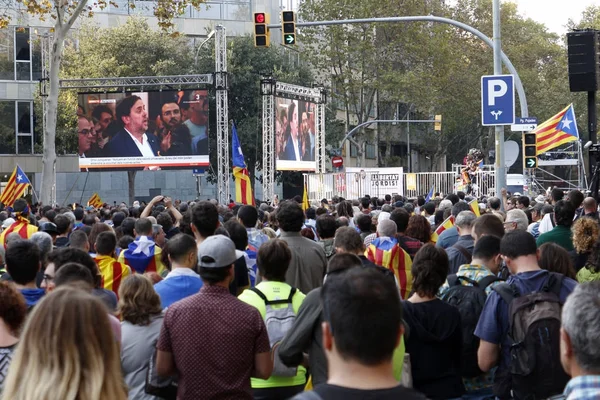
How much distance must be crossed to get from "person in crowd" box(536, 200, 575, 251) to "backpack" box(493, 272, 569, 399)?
4.09 meters

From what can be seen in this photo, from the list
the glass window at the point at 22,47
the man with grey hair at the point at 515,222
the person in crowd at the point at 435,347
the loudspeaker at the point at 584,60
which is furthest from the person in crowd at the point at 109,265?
the glass window at the point at 22,47

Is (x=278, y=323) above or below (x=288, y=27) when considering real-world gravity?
below

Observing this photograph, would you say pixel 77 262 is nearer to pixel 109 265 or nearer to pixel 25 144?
pixel 109 265

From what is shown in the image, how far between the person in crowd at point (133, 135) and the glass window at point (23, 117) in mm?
13495

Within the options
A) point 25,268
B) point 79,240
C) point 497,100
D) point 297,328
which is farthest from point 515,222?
point 497,100

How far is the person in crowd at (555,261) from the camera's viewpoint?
6.32 m

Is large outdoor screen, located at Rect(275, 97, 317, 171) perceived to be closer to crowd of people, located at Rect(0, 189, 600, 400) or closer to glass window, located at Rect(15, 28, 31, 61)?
glass window, located at Rect(15, 28, 31, 61)

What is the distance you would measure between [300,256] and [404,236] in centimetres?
211

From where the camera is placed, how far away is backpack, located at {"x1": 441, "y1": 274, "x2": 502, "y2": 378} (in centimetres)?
609

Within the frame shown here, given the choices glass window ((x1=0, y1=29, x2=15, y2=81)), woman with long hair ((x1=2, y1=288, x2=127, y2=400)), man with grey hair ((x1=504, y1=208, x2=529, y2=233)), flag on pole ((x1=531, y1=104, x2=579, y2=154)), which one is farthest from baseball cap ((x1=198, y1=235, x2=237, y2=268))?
glass window ((x1=0, y1=29, x2=15, y2=81))

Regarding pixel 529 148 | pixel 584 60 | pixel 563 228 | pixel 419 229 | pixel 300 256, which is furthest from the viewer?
pixel 529 148

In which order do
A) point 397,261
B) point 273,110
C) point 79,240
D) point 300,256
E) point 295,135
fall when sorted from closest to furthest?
point 300,256 < point 79,240 < point 397,261 < point 273,110 < point 295,135

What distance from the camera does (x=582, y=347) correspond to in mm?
3197

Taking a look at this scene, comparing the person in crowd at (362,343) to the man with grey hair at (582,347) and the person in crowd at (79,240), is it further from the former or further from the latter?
the person in crowd at (79,240)
